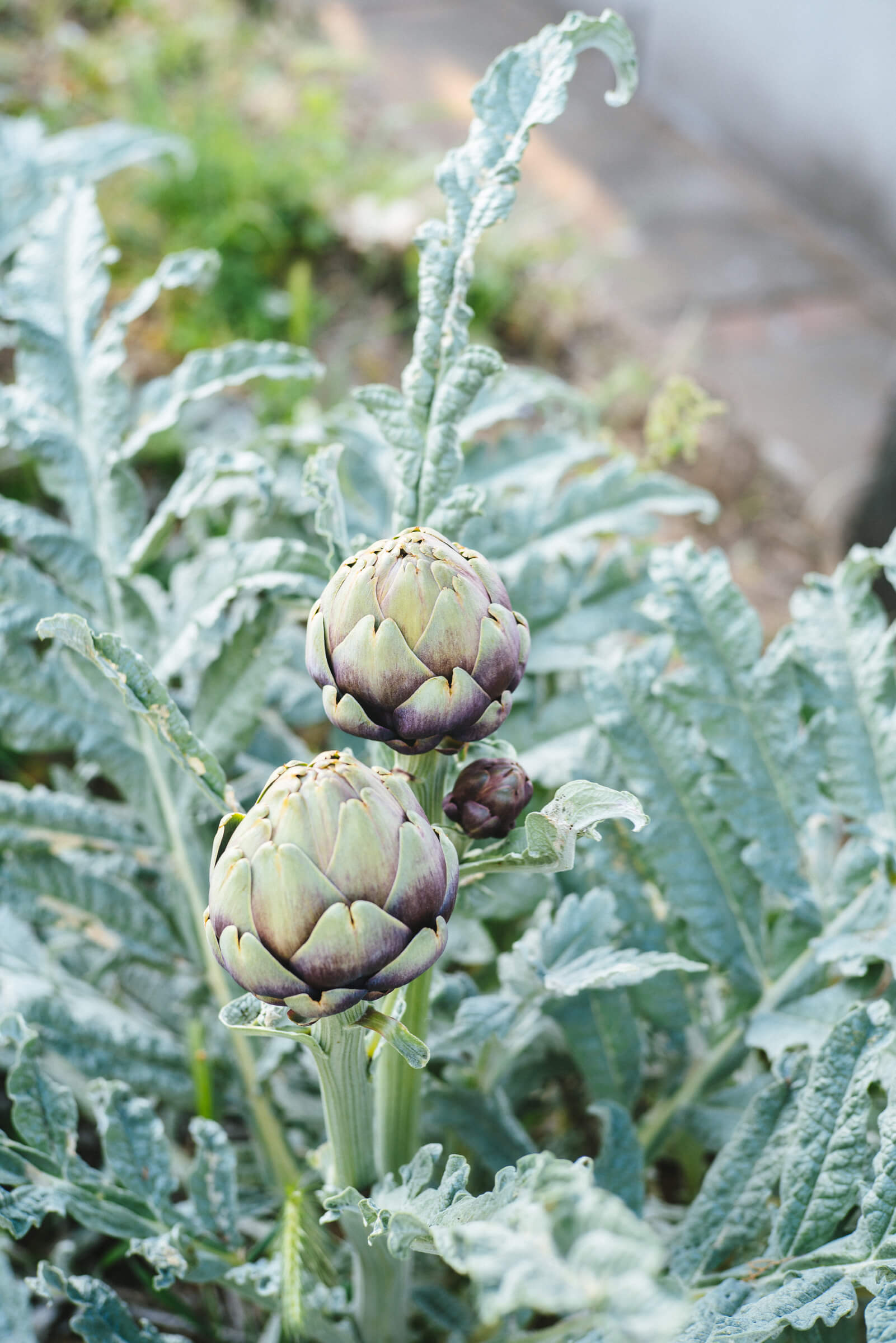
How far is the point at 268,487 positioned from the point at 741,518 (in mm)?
1036

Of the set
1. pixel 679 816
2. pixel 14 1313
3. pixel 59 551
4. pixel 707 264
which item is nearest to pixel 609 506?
pixel 679 816

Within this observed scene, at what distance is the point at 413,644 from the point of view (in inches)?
14.7

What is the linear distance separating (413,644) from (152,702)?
119 mm

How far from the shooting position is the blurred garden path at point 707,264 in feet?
5.67

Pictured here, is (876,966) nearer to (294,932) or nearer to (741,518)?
(294,932)

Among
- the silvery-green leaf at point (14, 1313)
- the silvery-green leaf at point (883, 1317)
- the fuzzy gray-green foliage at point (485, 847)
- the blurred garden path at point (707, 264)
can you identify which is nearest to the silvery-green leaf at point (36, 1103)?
the fuzzy gray-green foliage at point (485, 847)

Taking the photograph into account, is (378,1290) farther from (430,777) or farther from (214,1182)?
(430,777)

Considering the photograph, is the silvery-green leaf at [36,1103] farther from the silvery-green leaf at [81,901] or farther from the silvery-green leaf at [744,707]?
the silvery-green leaf at [744,707]

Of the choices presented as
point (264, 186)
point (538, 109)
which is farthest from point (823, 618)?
point (264, 186)

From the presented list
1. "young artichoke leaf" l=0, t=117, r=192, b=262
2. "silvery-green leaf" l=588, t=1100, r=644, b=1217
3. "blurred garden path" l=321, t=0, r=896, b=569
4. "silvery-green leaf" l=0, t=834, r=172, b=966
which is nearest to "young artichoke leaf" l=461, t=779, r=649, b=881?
"silvery-green leaf" l=588, t=1100, r=644, b=1217

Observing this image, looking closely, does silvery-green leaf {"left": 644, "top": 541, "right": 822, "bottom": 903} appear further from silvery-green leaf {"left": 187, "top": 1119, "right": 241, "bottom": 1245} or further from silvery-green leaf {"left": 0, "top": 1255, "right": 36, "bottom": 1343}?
silvery-green leaf {"left": 0, "top": 1255, "right": 36, "bottom": 1343}

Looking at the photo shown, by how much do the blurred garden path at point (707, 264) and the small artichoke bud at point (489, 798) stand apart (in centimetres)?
122

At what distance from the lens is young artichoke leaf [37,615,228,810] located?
424mm

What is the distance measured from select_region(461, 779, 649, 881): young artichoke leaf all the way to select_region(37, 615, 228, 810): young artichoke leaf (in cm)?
12
